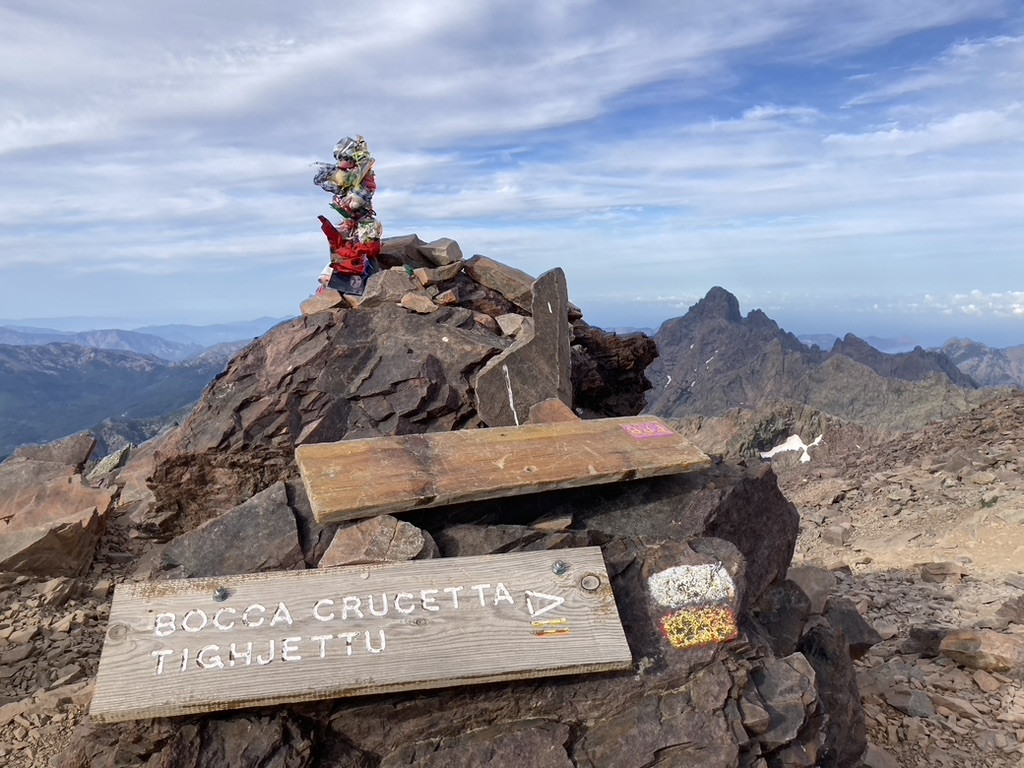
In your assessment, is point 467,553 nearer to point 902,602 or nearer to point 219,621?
point 219,621

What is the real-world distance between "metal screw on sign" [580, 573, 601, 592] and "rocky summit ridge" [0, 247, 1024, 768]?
0.21 metres

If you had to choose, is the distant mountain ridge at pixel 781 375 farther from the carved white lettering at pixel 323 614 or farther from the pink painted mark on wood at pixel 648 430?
the carved white lettering at pixel 323 614

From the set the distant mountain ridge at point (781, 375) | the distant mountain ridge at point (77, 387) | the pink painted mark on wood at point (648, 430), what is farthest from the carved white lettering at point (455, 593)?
the distant mountain ridge at point (77, 387)

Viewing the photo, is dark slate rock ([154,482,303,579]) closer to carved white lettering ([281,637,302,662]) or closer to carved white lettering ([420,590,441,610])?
carved white lettering ([281,637,302,662])

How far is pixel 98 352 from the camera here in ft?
425

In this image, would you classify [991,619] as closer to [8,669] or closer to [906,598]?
[906,598]

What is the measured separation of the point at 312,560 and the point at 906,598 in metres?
8.91

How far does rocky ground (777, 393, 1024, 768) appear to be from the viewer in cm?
704

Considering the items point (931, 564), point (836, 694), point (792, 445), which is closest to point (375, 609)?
point (836, 694)

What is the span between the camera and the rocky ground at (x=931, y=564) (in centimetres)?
704

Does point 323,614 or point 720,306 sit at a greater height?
point 323,614

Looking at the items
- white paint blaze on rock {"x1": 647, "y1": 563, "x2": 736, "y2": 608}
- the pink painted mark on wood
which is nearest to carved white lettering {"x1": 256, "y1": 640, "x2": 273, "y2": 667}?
white paint blaze on rock {"x1": 647, "y1": 563, "x2": 736, "y2": 608}

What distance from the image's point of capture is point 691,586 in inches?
187

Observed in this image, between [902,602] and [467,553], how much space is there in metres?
7.99
